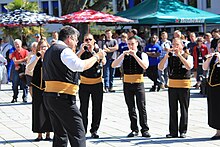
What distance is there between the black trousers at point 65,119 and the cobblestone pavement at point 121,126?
1831 mm

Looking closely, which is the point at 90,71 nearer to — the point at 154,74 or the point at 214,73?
the point at 214,73

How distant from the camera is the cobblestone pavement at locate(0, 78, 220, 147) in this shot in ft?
29.6

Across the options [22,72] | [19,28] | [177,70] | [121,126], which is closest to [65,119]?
[177,70]

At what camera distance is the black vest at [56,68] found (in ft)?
22.4

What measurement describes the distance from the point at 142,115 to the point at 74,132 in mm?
2886

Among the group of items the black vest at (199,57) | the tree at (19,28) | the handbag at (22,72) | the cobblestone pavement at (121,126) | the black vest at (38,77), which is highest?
the tree at (19,28)

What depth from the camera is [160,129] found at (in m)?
10.2

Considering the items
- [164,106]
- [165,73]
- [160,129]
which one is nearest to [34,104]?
[160,129]

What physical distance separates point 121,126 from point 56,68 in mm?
4051

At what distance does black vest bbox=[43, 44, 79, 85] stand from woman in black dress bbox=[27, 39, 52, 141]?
2.29 meters

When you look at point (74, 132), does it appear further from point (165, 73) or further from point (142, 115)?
point (165, 73)

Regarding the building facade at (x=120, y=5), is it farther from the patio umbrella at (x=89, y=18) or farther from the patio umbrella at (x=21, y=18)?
the patio umbrella at (x=21, y=18)

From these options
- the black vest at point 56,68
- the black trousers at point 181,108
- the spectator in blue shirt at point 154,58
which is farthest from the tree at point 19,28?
the black vest at point 56,68

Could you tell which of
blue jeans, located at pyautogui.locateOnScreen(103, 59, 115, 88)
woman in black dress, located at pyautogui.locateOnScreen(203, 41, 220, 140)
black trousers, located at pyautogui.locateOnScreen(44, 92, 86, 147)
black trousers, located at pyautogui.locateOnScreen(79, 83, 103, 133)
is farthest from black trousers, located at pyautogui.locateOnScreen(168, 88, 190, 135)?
blue jeans, located at pyautogui.locateOnScreen(103, 59, 115, 88)
